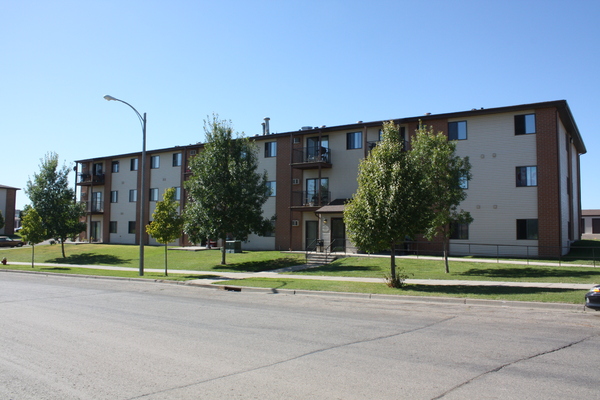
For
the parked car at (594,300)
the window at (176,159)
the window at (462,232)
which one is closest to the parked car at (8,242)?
the window at (176,159)

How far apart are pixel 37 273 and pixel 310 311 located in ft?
63.9

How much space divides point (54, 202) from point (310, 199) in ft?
63.5

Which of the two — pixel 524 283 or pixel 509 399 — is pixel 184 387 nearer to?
pixel 509 399

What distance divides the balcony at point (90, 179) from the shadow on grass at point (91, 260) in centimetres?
1326

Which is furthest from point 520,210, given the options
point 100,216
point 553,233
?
point 100,216

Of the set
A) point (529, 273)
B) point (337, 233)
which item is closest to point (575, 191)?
point (337, 233)

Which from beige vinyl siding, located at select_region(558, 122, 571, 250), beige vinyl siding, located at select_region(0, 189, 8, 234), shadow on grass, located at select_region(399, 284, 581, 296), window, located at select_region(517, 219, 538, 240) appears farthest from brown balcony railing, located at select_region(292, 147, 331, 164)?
beige vinyl siding, located at select_region(0, 189, 8, 234)

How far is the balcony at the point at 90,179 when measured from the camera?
47.2 meters

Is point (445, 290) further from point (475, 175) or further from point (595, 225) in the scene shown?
point (595, 225)

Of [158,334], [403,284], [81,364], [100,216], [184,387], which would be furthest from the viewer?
[100,216]

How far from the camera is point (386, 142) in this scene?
16.2 meters

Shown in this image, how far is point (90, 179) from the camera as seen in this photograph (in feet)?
158

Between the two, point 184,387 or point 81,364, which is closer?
point 184,387

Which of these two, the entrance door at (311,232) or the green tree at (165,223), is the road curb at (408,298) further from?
the entrance door at (311,232)
